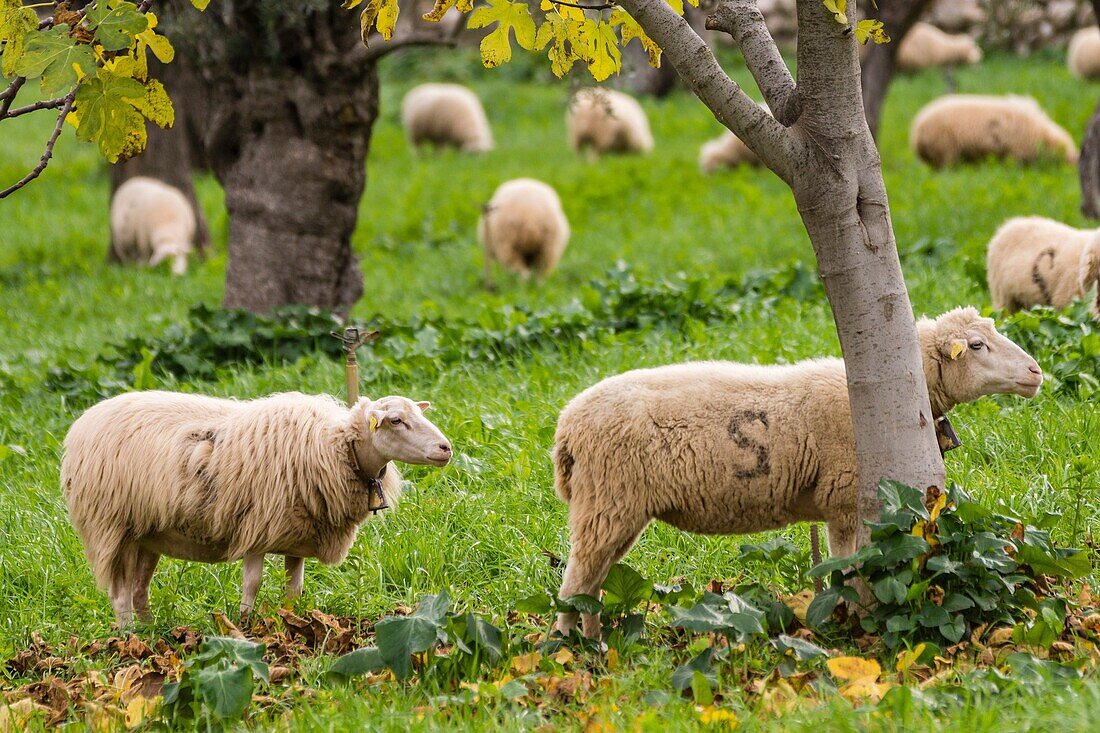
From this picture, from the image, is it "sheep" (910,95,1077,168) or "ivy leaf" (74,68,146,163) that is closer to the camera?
"ivy leaf" (74,68,146,163)

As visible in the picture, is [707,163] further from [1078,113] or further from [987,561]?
[987,561]

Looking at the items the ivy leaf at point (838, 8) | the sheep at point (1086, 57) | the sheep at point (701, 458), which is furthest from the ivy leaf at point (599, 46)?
the sheep at point (1086, 57)

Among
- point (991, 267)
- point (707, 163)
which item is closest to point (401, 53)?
point (707, 163)

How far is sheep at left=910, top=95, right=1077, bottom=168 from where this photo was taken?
44.1ft

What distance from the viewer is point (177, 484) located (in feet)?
14.6

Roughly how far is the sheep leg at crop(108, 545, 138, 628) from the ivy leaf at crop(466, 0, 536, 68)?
241 centimetres

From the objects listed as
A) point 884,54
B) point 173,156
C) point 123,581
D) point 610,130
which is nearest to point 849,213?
point 123,581

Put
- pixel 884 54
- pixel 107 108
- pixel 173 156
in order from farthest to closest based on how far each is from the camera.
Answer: pixel 173 156 → pixel 884 54 → pixel 107 108

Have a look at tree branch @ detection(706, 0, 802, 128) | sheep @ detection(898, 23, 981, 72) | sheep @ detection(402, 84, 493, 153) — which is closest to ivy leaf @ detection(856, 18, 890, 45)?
tree branch @ detection(706, 0, 802, 128)

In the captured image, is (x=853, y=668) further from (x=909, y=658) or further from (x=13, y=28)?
(x=13, y=28)

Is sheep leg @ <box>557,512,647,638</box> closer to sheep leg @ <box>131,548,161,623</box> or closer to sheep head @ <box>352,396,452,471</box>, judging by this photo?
sheep head @ <box>352,396,452,471</box>

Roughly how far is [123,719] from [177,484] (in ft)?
3.74

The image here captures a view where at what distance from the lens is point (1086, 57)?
58.5 feet

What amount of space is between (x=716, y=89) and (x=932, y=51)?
18.5 meters
